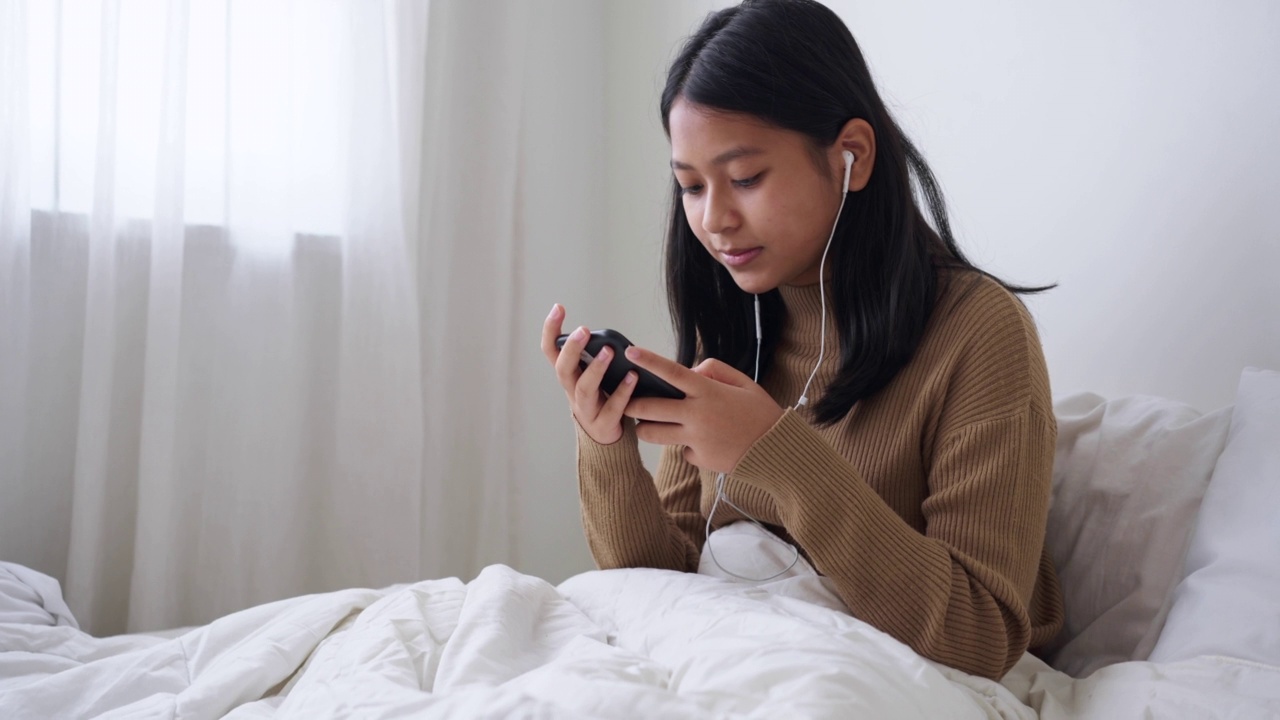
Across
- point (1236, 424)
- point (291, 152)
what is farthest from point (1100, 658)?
point (291, 152)

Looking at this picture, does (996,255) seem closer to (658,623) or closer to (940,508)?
(940,508)

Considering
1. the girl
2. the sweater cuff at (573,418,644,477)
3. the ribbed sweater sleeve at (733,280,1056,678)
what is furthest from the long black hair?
the sweater cuff at (573,418,644,477)

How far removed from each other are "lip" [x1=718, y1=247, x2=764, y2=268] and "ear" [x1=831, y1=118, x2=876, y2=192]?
4.7 inches

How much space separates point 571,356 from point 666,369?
0.11 m

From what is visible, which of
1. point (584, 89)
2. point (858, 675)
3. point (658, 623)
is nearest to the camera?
point (858, 675)

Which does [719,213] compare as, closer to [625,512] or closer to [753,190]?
[753,190]

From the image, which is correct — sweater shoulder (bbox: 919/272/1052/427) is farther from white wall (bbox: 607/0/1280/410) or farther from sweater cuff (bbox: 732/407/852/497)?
white wall (bbox: 607/0/1280/410)

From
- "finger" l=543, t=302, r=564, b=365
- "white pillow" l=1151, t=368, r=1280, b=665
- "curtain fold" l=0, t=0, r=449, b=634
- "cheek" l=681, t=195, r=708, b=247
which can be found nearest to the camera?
"white pillow" l=1151, t=368, r=1280, b=665

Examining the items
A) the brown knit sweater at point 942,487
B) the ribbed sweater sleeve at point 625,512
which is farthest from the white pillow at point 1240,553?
the ribbed sweater sleeve at point 625,512

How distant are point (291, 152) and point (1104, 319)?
1.50 meters

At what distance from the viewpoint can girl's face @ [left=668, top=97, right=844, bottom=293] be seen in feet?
3.35

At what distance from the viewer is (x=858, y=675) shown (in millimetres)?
670

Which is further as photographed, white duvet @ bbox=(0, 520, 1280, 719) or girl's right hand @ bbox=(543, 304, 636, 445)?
girl's right hand @ bbox=(543, 304, 636, 445)

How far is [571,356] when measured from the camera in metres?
0.94
